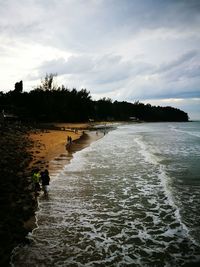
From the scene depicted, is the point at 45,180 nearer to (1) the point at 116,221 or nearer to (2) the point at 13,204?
(2) the point at 13,204

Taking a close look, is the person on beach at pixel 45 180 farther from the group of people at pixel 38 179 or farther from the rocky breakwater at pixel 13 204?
the rocky breakwater at pixel 13 204

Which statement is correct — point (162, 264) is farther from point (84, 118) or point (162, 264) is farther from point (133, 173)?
point (84, 118)

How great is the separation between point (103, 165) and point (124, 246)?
1567cm

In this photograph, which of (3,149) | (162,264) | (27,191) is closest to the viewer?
(162,264)

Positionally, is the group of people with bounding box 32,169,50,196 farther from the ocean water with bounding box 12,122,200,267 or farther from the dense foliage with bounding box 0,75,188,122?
the dense foliage with bounding box 0,75,188,122

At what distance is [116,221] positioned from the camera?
12961 mm

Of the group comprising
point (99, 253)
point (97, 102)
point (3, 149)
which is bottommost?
point (99, 253)

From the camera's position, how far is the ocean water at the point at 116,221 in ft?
31.9

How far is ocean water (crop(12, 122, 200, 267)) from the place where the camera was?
9727mm

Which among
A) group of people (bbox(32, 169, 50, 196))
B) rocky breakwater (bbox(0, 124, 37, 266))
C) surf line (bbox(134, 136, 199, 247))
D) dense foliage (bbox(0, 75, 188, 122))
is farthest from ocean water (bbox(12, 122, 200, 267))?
dense foliage (bbox(0, 75, 188, 122))

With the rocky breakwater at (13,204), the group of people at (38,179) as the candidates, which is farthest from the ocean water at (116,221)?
the group of people at (38,179)

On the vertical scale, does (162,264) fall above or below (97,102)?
below

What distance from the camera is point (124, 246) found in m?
10.6

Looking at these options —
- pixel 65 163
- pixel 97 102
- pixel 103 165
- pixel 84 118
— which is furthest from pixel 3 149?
pixel 97 102
